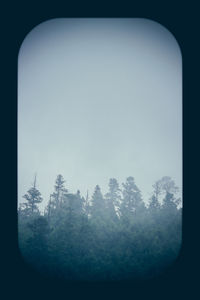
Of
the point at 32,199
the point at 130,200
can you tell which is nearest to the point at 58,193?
the point at 32,199

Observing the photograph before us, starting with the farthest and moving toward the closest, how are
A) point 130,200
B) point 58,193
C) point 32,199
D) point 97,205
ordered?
point 130,200
point 97,205
point 58,193
point 32,199

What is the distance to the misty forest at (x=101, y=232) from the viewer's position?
6.71m

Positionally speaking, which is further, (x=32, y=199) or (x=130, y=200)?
(x=130, y=200)

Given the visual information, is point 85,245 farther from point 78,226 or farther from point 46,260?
point 46,260

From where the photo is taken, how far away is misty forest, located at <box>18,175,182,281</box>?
264 inches

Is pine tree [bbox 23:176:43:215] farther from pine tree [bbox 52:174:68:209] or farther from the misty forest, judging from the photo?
pine tree [bbox 52:174:68:209]

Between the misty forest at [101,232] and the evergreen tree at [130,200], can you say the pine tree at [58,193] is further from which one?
the evergreen tree at [130,200]

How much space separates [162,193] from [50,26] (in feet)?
24.4

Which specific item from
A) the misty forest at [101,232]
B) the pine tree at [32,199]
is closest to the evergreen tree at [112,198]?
the misty forest at [101,232]

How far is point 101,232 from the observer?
9.02 m

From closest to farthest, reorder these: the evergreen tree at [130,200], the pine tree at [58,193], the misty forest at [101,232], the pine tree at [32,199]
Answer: the misty forest at [101,232]
the pine tree at [32,199]
the pine tree at [58,193]
the evergreen tree at [130,200]

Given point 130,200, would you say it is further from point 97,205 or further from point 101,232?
point 101,232

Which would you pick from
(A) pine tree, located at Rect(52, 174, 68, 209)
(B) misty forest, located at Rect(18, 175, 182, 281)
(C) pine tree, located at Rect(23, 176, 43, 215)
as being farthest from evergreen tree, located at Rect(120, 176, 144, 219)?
(C) pine tree, located at Rect(23, 176, 43, 215)

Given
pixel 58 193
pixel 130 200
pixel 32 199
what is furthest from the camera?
pixel 130 200
